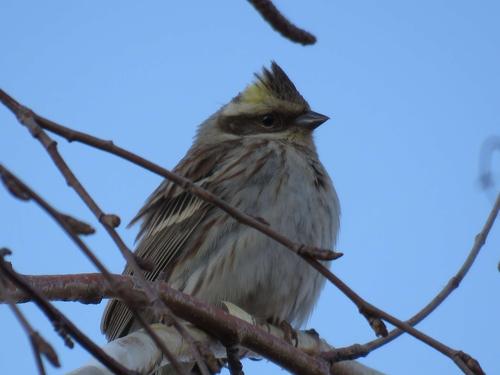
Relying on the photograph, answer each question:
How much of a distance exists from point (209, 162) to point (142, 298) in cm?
424

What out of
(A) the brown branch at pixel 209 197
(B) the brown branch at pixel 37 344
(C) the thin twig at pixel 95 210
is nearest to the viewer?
(B) the brown branch at pixel 37 344

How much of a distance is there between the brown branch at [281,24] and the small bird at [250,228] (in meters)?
2.85

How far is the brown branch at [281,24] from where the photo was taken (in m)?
2.82

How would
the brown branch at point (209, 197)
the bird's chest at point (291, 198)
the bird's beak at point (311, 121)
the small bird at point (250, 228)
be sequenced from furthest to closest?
the bird's beak at point (311, 121)
the bird's chest at point (291, 198)
the small bird at point (250, 228)
the brown branch at point (209, 197)

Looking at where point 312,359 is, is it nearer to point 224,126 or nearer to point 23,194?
point 23,194

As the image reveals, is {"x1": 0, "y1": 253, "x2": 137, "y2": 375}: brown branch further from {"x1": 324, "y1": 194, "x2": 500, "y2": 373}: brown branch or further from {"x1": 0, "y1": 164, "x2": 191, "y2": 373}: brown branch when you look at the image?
{"x1": 324, "y1": 194, "x2": 500, "y2": 373}: brown branch

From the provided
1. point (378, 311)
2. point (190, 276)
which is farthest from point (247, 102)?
point (378, 311)

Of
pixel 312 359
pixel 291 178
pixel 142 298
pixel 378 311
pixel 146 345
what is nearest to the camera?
pixel 142 298

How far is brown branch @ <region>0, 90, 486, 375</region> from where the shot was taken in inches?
99.2

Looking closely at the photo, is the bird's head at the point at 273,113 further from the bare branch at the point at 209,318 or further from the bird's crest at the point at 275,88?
the bare branch at the point at 209,318

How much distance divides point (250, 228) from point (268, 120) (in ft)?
5.37

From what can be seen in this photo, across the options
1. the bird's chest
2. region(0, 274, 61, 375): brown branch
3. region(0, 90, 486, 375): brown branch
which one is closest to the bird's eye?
the bird's chest

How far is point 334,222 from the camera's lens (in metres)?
6.26

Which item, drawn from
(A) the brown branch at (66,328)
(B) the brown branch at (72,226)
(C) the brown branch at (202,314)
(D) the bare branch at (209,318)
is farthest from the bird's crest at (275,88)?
(A) the brown branch at (66,328)
